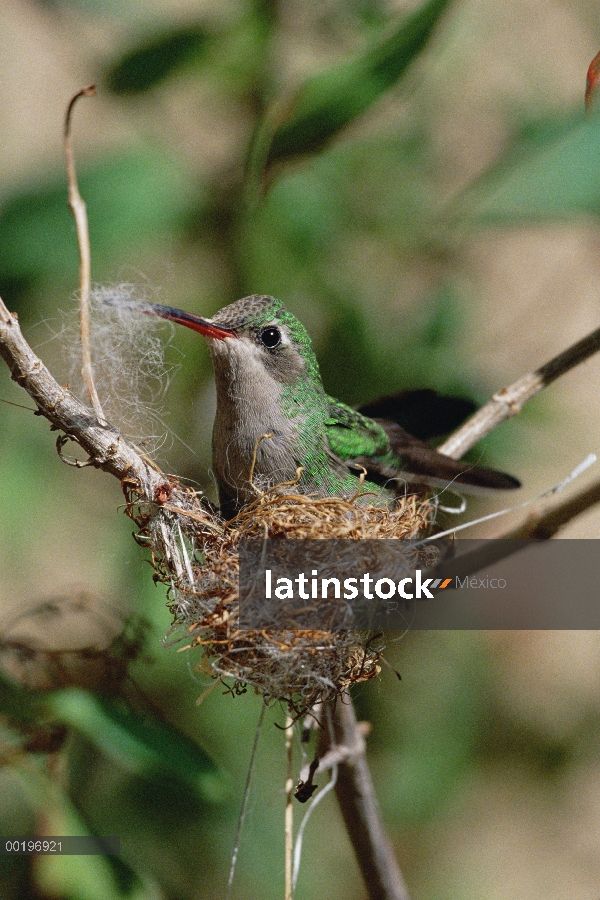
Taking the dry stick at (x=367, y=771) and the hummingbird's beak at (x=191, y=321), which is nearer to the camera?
the hummingbird's beak at (x=191, y=321)

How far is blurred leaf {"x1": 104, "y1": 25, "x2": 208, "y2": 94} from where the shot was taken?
2703 millimetres

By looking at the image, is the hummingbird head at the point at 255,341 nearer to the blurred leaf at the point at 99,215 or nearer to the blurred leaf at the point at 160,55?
the blurred leaf at the point at 99,215

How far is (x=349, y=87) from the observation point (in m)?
2.40

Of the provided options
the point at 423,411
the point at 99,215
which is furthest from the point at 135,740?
the point at 99,215

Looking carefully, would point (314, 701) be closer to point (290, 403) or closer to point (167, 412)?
point (290, 403)

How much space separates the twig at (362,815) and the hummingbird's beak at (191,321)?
0.97 metres

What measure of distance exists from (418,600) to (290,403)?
0.60 metres

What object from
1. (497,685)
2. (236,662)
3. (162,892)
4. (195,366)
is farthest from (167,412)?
(497,685)

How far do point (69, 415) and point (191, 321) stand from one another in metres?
0.44

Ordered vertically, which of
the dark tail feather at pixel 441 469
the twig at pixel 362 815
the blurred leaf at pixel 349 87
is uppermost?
the blurred leaf at pixel 349 87

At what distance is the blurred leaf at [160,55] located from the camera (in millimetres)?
2703

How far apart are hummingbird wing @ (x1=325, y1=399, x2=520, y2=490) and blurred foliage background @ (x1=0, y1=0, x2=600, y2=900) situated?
1.44 ft

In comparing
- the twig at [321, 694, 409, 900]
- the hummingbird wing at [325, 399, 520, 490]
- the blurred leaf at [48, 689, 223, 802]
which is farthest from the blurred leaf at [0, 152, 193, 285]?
the twig at [321, 694, 409, 900]

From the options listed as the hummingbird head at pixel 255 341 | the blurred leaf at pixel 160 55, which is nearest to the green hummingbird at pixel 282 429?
the hummingbird head at pixel 255 341
